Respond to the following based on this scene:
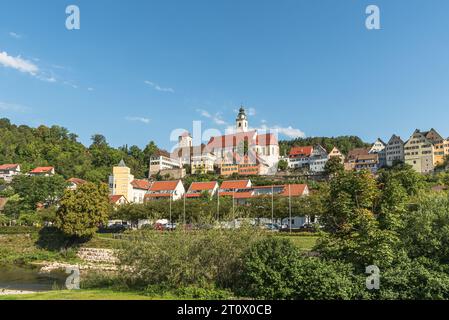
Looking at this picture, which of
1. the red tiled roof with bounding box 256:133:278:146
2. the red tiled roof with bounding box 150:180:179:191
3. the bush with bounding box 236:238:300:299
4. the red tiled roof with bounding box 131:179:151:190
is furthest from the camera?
the red tiled roof with bounding box 256:133:278:146

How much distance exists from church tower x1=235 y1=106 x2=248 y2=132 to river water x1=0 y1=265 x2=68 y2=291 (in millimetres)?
102332

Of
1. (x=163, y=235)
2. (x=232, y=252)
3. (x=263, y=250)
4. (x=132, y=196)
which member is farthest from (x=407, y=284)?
(x=132, y=196)

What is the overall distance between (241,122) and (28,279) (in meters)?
108

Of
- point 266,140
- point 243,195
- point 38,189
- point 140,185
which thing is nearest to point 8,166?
point 140,185

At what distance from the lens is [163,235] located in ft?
70.3

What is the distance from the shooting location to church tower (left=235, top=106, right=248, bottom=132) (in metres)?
138

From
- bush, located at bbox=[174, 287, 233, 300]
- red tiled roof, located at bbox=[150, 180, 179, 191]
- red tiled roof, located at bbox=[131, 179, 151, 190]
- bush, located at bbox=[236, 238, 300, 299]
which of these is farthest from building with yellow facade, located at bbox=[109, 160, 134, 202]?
bush, located at bbox=[236, 238, 300, 299]

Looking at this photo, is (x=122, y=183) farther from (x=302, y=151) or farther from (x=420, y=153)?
(x=420, y=153)

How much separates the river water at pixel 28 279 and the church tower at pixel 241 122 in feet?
336

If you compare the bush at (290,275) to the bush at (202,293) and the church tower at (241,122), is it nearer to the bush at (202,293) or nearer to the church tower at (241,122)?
the bush at (202,293)

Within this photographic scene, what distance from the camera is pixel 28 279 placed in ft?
112

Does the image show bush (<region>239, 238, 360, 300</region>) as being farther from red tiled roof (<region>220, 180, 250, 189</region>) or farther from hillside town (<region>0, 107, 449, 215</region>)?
red tiled roof (<region>220, 180, 250, 189</region>)

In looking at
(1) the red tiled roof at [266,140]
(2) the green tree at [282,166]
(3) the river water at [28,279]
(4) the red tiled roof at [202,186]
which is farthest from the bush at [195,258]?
(1) the red tiled roof at [266,140]
